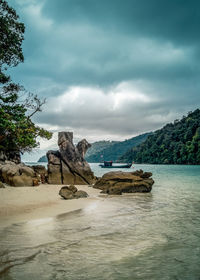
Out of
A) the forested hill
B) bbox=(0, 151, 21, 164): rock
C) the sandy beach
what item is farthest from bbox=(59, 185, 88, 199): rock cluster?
the forested hill

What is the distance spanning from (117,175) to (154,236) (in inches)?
428

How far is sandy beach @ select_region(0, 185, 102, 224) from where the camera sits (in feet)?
23.3

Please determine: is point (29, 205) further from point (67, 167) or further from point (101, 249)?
point (67, 167)

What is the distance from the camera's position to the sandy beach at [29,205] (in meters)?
7.09

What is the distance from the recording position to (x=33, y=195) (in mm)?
10891

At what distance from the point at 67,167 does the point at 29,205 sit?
9228mm

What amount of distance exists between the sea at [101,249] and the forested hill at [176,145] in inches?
3918

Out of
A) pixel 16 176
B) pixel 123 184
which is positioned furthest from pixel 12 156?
pixel 123 184

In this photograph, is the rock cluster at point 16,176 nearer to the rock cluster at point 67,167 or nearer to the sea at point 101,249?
the rock cluster at point 67,167

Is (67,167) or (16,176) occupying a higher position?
(67,167)

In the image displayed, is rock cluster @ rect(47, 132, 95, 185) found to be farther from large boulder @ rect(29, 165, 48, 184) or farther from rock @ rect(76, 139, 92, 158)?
rock @ rect(76, 139, 92, 158)

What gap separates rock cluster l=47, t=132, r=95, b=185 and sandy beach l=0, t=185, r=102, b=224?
5417mm

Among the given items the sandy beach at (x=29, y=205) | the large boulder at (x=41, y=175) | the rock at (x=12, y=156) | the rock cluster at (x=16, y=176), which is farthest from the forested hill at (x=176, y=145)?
the sandy beach at (x=29, y=205)

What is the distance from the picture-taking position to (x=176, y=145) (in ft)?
370
